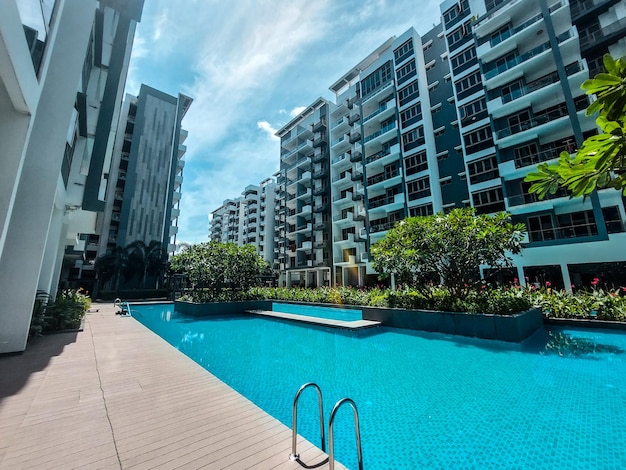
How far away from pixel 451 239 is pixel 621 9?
21.3m

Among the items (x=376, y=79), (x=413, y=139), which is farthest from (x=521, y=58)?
(x=376, y=79)

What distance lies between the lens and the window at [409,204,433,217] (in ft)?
87.0

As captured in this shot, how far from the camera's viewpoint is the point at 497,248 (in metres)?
11.0

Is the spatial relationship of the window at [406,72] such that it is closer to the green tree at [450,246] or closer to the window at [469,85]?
the window at [469,85]

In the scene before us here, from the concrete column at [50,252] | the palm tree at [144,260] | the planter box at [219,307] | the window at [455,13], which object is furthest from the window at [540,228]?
the palm tree at [144,260]

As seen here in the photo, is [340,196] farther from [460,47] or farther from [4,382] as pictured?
[4,382]

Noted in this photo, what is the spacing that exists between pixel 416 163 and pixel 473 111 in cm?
641

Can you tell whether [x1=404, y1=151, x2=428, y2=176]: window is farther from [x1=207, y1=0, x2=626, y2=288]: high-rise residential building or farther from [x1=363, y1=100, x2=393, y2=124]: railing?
[x1=363, y1=100, x2=393, y2=124]: railing

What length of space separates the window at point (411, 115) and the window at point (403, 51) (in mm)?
6315

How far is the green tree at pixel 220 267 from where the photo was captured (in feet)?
62.1

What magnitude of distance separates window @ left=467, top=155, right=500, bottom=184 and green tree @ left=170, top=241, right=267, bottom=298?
1949 cm

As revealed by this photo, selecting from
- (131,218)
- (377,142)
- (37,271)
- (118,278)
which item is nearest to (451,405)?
(37,271)

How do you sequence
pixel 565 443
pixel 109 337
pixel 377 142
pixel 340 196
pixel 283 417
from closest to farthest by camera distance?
pixel 565 443
pixel 283 417
pixel 109 337
pixel 377 142
pixel 340 196

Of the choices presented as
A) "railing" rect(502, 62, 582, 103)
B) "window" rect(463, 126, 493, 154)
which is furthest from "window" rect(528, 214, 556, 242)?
"railing" rect(502, 62, 582, 103)
